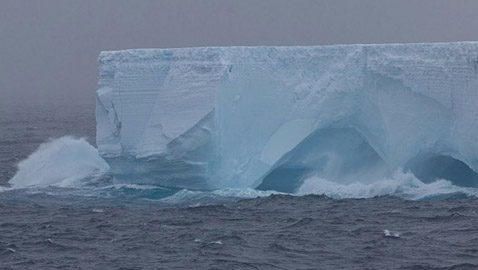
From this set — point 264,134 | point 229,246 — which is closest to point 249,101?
point 264,134

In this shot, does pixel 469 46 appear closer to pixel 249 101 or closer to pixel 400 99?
pixel 400 99

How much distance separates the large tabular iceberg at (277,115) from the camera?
18.1 metres

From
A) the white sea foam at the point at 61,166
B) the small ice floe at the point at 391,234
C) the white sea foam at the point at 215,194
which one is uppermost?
the white sea foam at the point at 61,166

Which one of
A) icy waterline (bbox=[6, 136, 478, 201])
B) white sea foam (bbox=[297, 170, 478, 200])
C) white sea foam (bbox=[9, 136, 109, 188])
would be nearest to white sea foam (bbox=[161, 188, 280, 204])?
icy waterline (bbox=[6, 136, 478, 201])

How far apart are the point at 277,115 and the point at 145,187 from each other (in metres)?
3.31

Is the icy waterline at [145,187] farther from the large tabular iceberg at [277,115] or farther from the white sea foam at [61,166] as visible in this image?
the large tabular iceberg at [277,115]

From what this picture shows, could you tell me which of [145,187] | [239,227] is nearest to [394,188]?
[239,227]

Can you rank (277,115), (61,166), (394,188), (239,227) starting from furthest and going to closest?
(61,166), (277,115), (394,188), (239,227)

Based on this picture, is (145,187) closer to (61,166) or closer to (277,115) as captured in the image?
(277,115)

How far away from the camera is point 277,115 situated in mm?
19141

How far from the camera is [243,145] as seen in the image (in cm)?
1898

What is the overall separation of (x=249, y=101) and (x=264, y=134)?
80 centimetres

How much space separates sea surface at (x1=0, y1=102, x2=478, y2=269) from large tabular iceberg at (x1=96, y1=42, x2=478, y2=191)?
0.69 m

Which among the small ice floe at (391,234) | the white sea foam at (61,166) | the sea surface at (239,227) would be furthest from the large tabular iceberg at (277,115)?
the small ice floe at (391,234)
